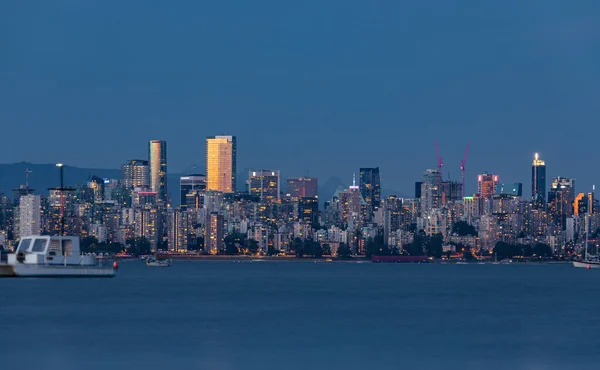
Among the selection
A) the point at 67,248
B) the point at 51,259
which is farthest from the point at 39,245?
the point at 51,259

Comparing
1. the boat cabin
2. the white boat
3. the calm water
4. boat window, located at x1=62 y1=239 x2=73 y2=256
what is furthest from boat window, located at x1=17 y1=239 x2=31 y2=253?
the calm water

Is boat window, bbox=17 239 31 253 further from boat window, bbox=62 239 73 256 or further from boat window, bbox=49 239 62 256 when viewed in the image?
boat window, bbox=49 239 62 256

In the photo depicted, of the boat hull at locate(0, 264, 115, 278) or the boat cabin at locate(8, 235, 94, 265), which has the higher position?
the boat cabin at locate(8, 235, 94, 265)

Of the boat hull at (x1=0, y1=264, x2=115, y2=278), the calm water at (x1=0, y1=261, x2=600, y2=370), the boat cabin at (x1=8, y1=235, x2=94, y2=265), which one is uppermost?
the boat cabin at (x1=8, y1=235, x2=94, y2=265)

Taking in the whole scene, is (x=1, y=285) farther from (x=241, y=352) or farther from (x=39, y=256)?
(x=241, y=352)

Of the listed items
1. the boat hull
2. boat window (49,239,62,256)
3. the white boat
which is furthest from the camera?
boat window (49,239,62,256)

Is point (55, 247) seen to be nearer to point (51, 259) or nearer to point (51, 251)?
point (51, 251)

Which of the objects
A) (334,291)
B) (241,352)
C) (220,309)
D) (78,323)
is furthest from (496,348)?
(334,291)

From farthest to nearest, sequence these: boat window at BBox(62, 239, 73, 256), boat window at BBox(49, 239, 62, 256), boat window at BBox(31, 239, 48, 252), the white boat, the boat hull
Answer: boat window at BBox(31, 239, 48, 252)
boat window at BBox(62, 239, 73, 256)
boat window at BBox(49, 239, 62, 256)
the white boat
the boat hull

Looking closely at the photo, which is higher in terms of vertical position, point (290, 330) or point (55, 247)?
point (55, 247)

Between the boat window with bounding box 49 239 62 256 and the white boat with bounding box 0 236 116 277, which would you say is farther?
the boat window with bounding box 49 239 62 256
